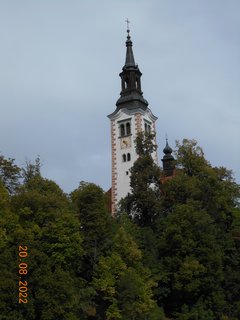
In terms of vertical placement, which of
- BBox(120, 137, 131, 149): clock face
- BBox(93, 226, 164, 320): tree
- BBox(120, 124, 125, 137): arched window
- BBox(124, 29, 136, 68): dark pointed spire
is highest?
BBox(124, 29, 136, 68): dark pointed spire

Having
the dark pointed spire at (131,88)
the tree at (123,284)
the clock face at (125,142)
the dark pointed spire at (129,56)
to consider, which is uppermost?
the dark pointed spire at (129,56)

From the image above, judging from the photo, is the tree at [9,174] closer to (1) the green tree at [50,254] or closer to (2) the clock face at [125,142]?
(1) the green tree at [50,254]

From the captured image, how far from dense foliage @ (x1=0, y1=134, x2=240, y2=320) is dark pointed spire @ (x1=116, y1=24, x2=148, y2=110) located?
28.7 feet

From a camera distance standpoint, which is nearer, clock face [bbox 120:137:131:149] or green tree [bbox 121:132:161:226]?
green tree [bbox 121:132:161:226]

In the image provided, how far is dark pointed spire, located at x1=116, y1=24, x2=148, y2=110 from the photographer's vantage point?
54.6 m

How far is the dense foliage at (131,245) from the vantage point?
3073 centimetres

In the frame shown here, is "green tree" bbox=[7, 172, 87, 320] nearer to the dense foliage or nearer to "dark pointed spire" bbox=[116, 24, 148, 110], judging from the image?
the dense foliage

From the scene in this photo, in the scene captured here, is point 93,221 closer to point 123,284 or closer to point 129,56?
point 123,284

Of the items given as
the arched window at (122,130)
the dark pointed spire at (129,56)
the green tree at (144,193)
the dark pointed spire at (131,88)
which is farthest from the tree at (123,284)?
the dark pointed spire at (129,56)

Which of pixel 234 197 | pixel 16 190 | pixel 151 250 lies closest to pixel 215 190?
pixel 234 197

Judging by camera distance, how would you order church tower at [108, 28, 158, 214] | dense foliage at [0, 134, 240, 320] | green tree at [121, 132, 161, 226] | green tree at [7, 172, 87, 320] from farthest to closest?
church tower at [108, 28, 158, 214]
green tree at [121, 132, 161, 226]
dense foliage at [0, 134, 240, 320]
green tree at [7, 172, 87, 320]

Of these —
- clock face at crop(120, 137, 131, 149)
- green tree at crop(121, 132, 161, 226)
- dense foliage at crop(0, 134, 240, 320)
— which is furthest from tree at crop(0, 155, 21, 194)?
clock face at crop(120, 137, 131, 149)

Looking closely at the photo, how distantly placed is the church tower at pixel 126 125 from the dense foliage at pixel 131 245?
6207mm

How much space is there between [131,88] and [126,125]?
12.4 ft
